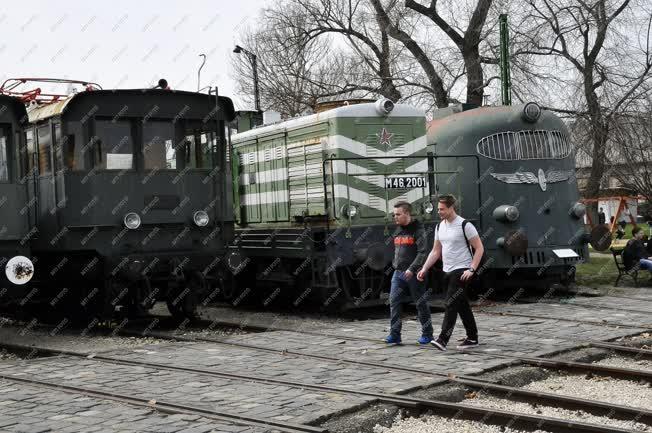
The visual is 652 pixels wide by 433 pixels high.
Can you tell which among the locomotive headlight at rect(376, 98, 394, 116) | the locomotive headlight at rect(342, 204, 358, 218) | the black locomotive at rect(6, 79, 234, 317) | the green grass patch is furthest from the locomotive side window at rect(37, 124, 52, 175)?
the green grass patch

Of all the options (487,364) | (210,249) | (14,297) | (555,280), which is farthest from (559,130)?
(14,297)

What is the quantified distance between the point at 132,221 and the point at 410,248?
4567 mm

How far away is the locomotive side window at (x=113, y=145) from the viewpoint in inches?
528

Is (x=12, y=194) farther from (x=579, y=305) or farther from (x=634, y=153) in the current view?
(x=634, y=153)

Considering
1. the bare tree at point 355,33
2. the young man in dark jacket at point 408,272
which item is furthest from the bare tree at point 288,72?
the young man in dark jacket at point 408,272

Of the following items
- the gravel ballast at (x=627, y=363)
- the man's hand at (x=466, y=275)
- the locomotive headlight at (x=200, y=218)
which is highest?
the locomotive headlight at (x=200, y=218)

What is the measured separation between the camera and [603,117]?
2325 cm

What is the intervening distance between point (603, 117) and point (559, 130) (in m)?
6.68

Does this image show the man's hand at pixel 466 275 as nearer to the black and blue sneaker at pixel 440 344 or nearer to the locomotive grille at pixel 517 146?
the black and blue sneaker at pixel 440 344

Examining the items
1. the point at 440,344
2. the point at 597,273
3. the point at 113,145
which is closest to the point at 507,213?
the point at 597,273

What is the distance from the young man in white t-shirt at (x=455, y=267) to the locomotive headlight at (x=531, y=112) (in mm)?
6472

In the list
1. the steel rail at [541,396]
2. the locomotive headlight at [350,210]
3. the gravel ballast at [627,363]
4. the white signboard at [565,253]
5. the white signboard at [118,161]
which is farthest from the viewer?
the white signboard at [565,253]

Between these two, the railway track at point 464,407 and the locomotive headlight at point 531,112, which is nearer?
the railway track at point 464,407

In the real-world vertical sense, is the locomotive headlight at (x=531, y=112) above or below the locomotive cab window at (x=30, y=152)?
above
